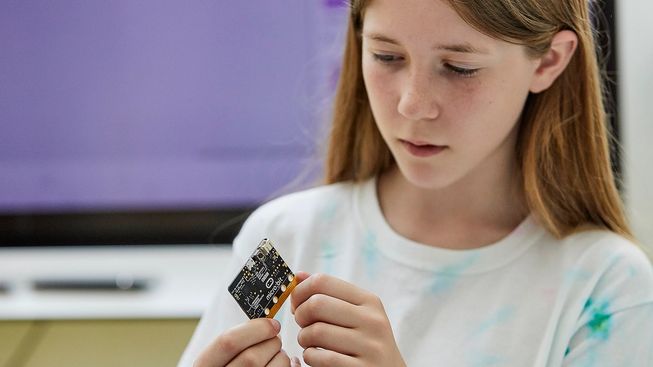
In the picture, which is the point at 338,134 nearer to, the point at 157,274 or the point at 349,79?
the point at 349,79

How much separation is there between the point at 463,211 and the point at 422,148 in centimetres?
17

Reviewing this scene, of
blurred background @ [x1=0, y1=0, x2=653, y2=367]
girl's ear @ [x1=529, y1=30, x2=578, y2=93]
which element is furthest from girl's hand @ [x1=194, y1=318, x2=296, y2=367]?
blurred background @ [x1=0, y1=0, x2=653, y2=367]

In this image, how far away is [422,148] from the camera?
43.5 inches

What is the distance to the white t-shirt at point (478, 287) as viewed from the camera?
110 cm

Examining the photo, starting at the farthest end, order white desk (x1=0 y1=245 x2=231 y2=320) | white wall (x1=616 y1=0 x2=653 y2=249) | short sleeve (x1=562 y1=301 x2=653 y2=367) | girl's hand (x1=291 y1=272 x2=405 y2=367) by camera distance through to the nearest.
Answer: white desk (x1=0 y1=245 x2=231 y2=320), white wall (x1=616 y1=0 x2=653 y2=249), short sleeve (x1=562 y1=301 x2=653 y2=367), girl's hand (x1=291 y1=272 x2=405 y2=367)

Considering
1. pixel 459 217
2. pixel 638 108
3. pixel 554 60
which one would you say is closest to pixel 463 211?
pixel 459 217

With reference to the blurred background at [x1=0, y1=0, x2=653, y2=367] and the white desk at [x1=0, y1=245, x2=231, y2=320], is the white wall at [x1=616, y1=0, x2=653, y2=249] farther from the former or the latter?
the white desk at [x1=0, y1=245, x2=231, y2=320]

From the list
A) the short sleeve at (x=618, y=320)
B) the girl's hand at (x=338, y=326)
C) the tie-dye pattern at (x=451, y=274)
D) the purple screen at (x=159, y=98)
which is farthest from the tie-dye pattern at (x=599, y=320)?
the purple screen at (x=159, y=98)

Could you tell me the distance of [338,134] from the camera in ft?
4.23

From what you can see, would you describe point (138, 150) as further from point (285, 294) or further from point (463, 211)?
point (285, 294)

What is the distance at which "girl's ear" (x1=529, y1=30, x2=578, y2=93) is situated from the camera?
1.11 meters

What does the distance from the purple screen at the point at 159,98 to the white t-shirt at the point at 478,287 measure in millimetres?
461

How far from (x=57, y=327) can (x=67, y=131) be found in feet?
1.12

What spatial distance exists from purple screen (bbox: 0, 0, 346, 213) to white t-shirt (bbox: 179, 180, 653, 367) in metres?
Answer: 0.46
